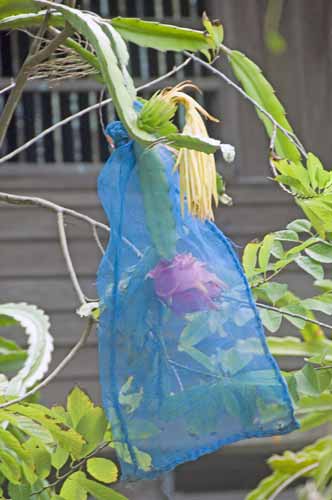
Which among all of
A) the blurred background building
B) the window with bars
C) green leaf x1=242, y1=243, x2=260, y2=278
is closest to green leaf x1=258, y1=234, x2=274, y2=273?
green leaf x1=242, y1=243, x2=260, y2=278

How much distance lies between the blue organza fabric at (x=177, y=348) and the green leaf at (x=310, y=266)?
297 millimetres

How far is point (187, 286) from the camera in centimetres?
100

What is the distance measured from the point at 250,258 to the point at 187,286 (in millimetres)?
347

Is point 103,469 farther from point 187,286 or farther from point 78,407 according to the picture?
point 187,286

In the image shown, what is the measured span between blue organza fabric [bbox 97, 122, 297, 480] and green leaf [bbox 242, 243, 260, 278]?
268 mm

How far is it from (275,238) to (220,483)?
3.33 metres

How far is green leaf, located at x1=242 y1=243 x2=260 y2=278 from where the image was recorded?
1318 mm

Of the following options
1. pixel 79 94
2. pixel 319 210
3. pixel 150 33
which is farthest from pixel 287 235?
pixel 79 94

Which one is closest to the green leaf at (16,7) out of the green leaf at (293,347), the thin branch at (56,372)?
the thin branch at (56,372)

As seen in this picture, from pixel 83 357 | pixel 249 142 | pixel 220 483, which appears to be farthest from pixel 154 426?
pixel 220 483

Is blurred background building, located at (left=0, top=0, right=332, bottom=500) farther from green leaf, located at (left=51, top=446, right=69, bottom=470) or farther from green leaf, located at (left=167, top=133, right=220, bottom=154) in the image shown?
green leaf, located at (left=167, top=133, right=220, bottom=154)

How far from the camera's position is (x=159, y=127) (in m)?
0.91

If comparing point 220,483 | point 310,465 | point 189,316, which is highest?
point 189,316

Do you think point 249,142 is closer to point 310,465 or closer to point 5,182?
point 5,182
